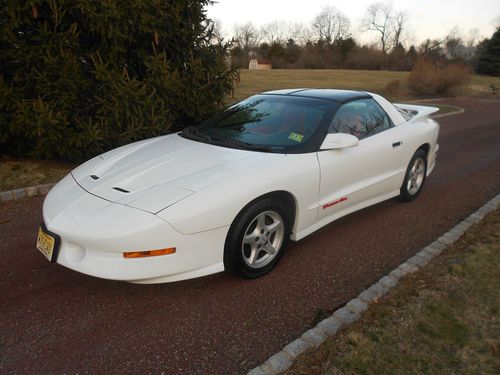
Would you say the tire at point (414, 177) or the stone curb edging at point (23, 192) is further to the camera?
the stone curb edging at point (23, 192)

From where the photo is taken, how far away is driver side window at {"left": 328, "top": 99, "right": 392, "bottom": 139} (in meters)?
3.61

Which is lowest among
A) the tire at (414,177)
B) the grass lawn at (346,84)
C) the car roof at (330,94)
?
the grass lawn at (346,84)

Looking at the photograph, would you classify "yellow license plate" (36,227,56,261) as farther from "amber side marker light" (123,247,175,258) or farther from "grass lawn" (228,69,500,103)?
"grass lawn" (228,69,500,103)

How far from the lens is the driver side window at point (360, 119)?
3.61m

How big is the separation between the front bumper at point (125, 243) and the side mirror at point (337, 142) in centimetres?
122

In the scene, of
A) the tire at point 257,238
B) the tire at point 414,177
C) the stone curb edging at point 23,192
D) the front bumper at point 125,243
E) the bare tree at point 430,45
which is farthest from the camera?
the bare tree at point 430,45

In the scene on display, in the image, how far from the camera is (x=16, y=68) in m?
5.54

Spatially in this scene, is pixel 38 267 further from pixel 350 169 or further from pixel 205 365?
pixel 350 169

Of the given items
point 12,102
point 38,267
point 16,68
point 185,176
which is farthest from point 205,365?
point 16,68

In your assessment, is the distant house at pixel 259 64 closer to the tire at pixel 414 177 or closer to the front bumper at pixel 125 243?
the tire at pixel 414 177

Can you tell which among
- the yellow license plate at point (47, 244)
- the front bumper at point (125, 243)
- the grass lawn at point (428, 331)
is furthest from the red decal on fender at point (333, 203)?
the yellow license plate at point (47, 244)

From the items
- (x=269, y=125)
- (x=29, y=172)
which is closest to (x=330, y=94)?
(x=269, y=125)

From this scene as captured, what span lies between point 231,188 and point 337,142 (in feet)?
3.71

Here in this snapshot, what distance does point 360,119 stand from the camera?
387 centimetres
